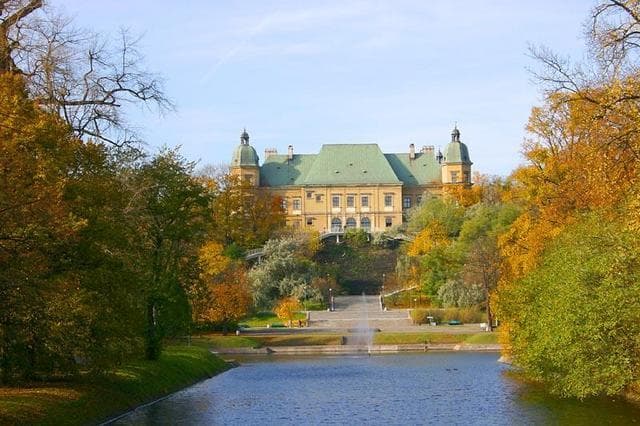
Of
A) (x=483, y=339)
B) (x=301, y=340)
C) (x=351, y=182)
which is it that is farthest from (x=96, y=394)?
(x=351, y=182)

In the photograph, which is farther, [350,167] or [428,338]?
[350,167]

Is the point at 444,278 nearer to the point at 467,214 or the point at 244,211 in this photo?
the point at 467,214

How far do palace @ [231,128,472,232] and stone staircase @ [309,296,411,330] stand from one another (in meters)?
30.0

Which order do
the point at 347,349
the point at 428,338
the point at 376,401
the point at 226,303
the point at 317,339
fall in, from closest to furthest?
the point at 376,401 → the point at 428,338 → the point at 347,349 → the point at 317,339 → the point at 226,303

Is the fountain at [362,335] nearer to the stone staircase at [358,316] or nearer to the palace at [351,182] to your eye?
the stone staircase at [358,316]

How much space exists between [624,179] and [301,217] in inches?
3117

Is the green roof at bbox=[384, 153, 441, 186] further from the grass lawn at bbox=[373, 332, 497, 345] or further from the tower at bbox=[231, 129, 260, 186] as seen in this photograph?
the grass lawn at bbox=[373, 332, 497, 345]

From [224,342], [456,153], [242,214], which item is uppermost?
[456,153]

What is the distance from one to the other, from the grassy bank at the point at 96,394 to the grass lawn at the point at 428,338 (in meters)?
15.7

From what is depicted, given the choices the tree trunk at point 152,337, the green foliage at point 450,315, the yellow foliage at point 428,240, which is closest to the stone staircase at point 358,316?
the green foliage at point 450,315

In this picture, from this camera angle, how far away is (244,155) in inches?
3674

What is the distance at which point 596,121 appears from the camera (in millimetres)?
12938

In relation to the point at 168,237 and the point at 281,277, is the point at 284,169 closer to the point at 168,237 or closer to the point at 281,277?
the point at 281,277

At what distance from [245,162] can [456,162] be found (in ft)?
68.7
